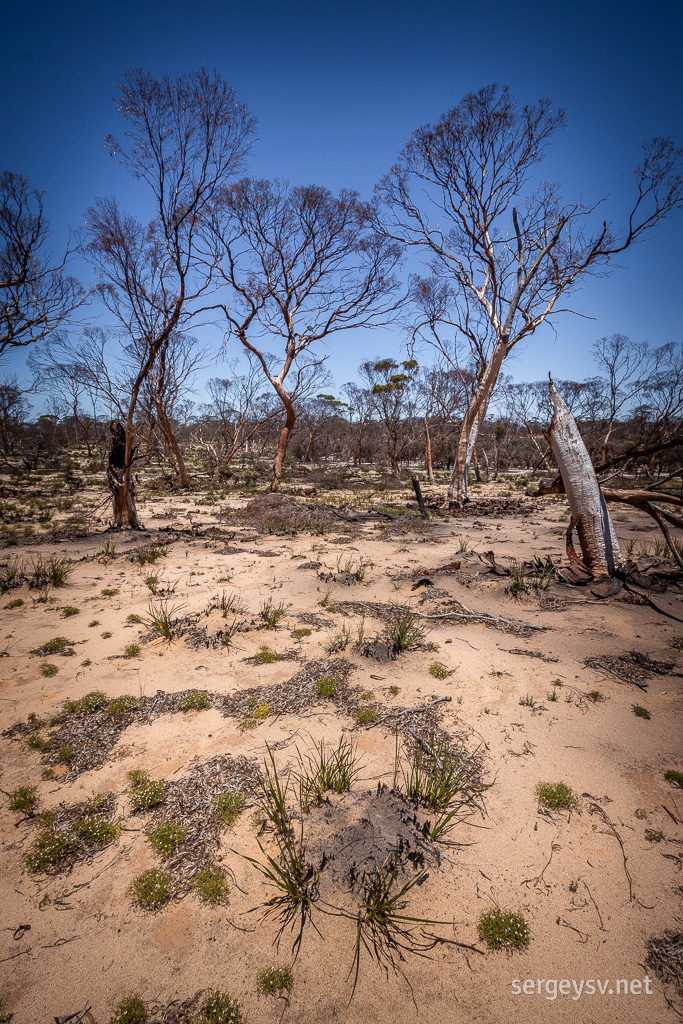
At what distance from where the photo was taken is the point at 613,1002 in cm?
164

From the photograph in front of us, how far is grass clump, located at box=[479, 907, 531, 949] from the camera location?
1833 millimetres

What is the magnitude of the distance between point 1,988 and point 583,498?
6.74m

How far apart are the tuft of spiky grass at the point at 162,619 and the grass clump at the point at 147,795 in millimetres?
2037

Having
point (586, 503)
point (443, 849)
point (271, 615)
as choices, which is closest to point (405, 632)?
point (271, 615)

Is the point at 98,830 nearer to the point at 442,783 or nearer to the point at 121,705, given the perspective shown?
the point at 121,705

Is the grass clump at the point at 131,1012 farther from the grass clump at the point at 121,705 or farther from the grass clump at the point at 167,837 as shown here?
the grass clump at the point at 121,705

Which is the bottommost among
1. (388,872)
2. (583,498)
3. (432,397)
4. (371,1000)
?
(371,1000)

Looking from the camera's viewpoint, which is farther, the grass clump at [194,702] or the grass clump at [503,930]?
the grass clump at [194,702]

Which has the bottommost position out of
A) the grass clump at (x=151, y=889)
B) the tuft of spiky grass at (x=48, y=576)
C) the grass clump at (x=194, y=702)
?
the grass clump at (x=151, y=889)

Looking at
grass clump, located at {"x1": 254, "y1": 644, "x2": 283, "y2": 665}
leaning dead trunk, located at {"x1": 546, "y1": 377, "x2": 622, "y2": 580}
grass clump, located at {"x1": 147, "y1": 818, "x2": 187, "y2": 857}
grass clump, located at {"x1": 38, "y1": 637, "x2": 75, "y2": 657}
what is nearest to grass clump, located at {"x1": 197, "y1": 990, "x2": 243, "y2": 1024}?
grass clump, located at {"x1": 147, "y1": 818, "x2": 187, "y2": 857}

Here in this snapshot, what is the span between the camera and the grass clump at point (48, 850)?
85.2 inches

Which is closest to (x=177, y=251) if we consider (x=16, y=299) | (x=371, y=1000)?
(x=16, y=299)

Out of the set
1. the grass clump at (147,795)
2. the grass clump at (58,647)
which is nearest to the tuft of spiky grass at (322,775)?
the grass clump at (147,795)

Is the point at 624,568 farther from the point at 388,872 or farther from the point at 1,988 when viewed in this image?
the point at 1,988
